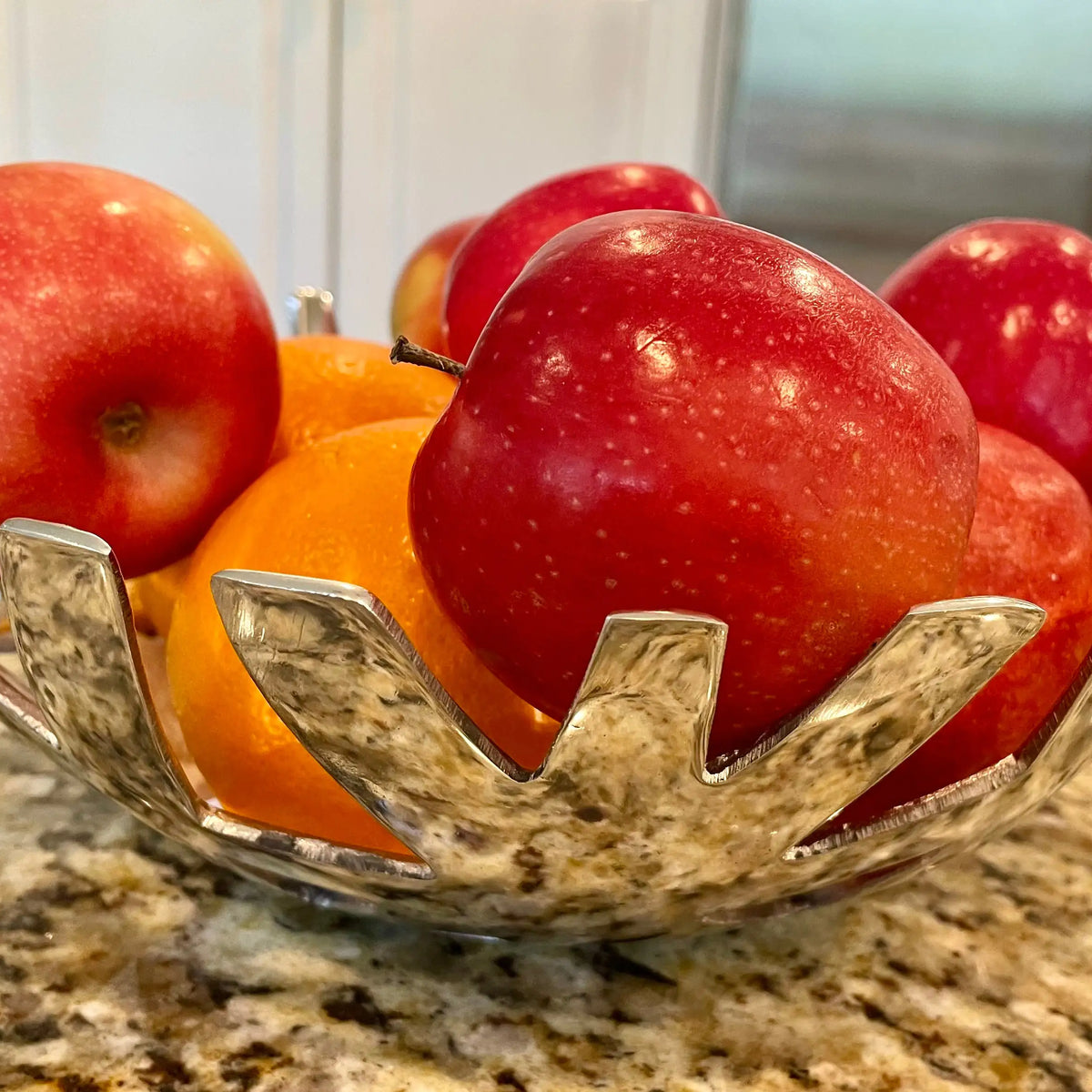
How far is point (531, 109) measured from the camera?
2107 mm

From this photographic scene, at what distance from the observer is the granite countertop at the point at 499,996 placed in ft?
0.93

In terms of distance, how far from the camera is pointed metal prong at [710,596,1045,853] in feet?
0.79

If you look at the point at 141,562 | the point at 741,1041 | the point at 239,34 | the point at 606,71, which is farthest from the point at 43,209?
the point at 606,71

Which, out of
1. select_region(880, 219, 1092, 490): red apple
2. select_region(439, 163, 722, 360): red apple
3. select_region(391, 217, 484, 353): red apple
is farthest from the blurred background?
select_region(880, 219, 1092, 490): red apple

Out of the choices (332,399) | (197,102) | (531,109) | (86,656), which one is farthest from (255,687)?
(531,109)

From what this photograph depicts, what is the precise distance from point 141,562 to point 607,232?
0.70 ft

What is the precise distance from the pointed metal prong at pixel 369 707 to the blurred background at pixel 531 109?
1.73 m

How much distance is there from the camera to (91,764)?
11.9 inches

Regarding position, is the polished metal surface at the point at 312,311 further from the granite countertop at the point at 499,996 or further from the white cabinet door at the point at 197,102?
the white cabinet door at the point at 197,102

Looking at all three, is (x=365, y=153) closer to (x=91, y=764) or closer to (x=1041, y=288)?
(x=1041, y=288)

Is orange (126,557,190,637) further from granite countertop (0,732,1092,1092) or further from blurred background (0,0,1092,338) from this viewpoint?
blurred background (0,0,1092,338)

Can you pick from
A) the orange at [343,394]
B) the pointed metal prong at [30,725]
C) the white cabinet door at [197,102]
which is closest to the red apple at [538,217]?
the orange at [343,394]

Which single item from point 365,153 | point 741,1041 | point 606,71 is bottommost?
point 741,1041

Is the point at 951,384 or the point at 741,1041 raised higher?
the point at 951,384
